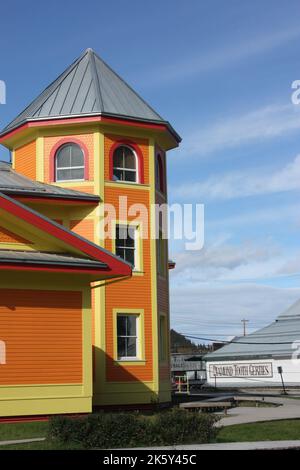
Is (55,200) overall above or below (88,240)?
above

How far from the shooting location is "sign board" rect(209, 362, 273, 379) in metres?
53.6

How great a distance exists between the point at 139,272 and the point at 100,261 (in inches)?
228

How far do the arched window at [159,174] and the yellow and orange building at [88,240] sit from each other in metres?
0.04

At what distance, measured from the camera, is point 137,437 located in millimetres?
13352

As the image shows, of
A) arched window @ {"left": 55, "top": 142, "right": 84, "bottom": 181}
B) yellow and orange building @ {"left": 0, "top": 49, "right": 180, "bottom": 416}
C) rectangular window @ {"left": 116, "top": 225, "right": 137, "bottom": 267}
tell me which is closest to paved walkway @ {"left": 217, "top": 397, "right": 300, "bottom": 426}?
yellow and orange building @ {"left": 0, "top": 49, "right": 180, "bottom": 416}

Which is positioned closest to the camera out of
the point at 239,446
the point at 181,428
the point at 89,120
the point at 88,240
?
the point at 239,446

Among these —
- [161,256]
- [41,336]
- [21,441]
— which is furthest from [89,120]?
[21,441]

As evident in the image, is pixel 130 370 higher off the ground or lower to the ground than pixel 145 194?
lower

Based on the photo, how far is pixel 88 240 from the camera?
19.5m

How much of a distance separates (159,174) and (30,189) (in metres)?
6.08

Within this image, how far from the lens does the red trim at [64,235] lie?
1820cm

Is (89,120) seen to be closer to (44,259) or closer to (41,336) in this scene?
(44,259)
